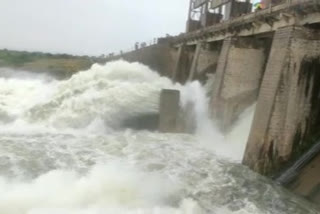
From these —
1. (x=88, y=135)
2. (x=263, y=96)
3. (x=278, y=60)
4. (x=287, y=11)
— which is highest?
(x=287, y=11)

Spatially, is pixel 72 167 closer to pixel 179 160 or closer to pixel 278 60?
pixel 179 160

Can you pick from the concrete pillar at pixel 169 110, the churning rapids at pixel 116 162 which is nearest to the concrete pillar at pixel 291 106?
the churning rapids at pixel 116 162

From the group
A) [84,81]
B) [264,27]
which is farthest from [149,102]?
[264,27]

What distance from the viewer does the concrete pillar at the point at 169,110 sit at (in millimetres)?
18547

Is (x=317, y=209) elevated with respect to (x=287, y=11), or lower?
lower

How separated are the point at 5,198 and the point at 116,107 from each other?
10.7 metres

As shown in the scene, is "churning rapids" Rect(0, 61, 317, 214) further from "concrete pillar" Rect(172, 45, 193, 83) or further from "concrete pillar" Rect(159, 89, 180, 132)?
"concrete pillar" Rect(172, 45, 193, 83)

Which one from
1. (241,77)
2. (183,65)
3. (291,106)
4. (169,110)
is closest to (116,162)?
(291,106)

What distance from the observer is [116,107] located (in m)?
19.3

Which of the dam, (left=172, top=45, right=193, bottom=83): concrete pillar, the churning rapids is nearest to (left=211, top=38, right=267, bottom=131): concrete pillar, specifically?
the churning rapids

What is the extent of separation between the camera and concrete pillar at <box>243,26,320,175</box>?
12.3 metres

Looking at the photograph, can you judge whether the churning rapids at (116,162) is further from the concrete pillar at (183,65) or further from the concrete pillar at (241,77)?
the concrete pillar at (183,65)

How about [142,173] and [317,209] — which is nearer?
[317,209]

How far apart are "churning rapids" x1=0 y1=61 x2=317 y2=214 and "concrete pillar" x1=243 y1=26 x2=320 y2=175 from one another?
812 millimetres
